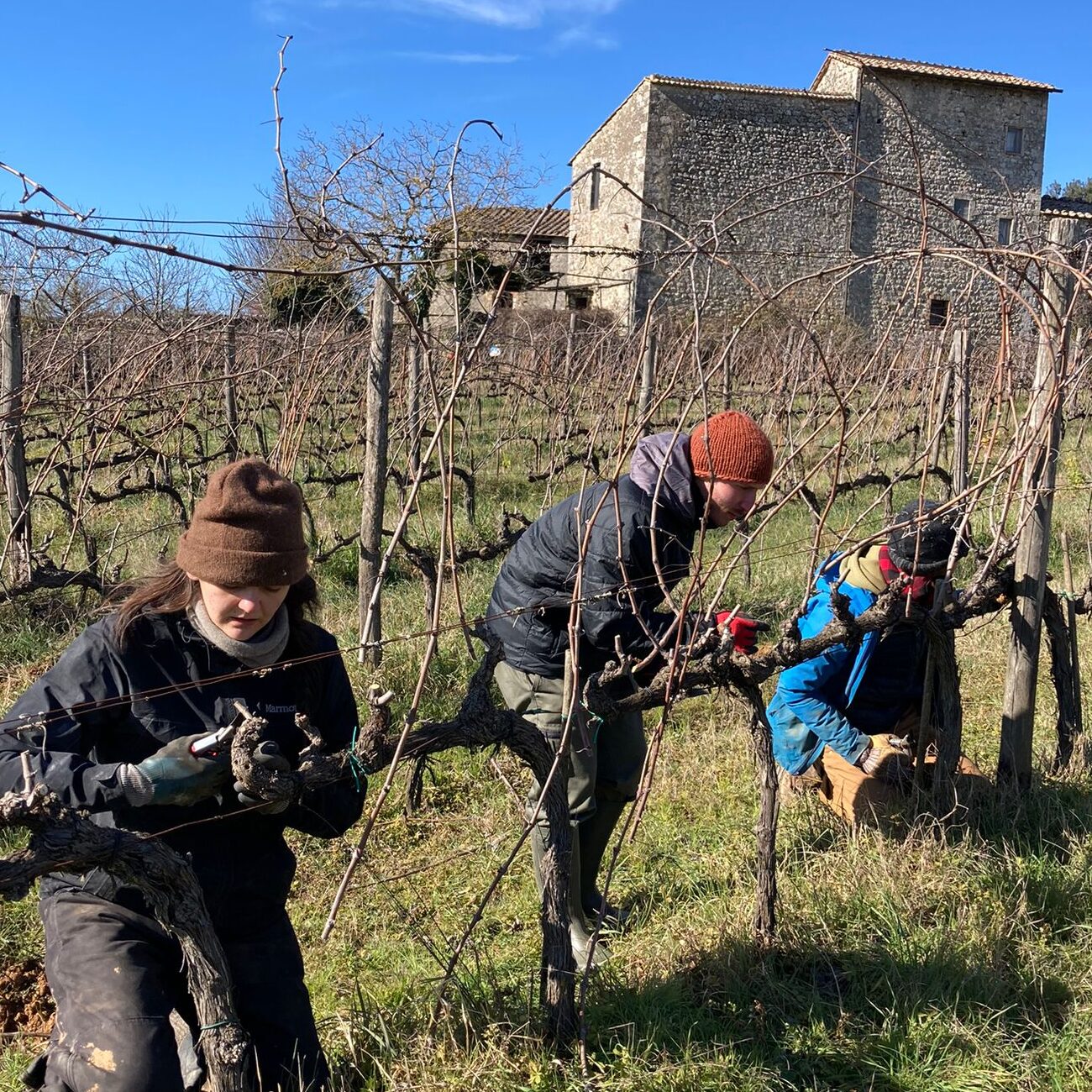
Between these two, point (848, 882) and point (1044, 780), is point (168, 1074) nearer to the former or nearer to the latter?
point (848, 882)

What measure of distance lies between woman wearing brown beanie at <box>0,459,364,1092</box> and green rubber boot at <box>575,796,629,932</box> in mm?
1055

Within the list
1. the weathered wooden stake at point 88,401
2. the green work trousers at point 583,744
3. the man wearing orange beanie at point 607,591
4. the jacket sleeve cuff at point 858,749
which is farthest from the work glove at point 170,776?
the weathered wooden stake at point 88,401

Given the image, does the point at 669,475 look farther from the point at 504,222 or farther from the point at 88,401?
the point at 88,401

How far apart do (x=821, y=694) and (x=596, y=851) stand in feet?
2.83

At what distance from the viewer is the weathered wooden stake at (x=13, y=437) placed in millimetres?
4816

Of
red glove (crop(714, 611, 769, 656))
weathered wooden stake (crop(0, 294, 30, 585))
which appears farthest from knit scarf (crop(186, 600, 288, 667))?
weathered wooden stake (crop(0, 294, 30, 585))

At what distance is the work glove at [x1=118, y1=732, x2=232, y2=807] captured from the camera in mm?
1636

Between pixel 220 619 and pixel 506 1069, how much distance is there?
1061mm

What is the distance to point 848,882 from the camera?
271 cm

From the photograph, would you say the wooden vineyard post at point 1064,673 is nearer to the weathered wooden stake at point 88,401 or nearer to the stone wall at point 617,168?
the weathered wooden stake at point 88,401

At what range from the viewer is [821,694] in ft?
10.3

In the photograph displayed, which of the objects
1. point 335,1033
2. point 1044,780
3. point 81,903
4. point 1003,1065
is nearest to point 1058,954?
point 1003,1065

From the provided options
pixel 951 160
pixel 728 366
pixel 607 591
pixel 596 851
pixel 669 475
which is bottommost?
pixel 596 851

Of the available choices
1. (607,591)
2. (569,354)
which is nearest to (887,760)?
(607,591)
